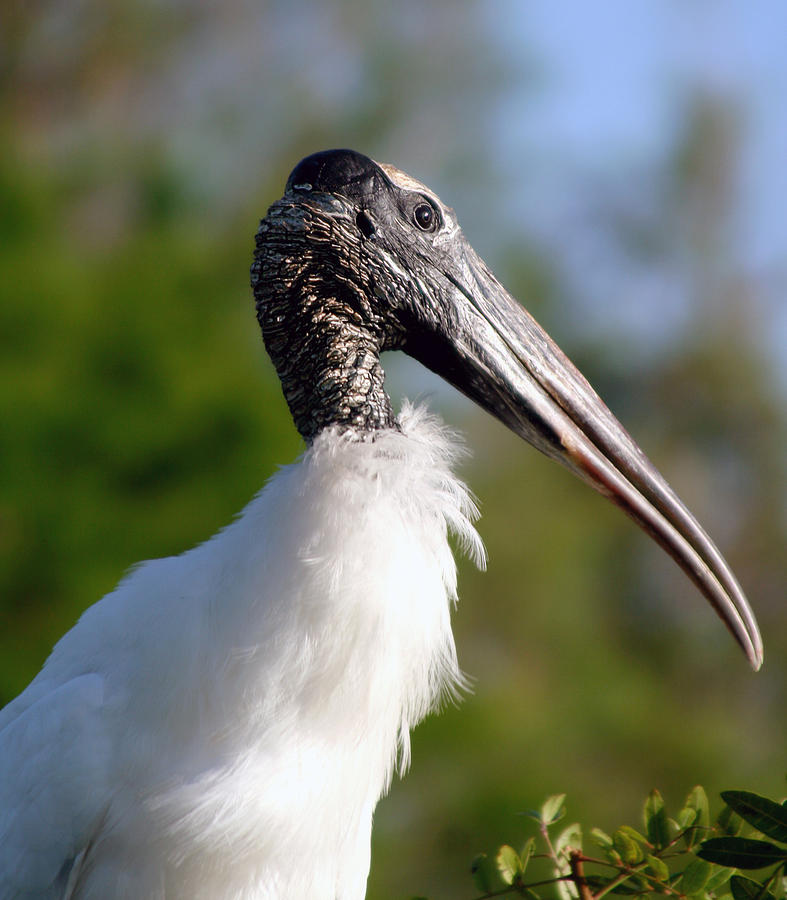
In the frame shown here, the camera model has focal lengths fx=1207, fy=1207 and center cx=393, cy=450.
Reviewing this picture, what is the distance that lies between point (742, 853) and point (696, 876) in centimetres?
17

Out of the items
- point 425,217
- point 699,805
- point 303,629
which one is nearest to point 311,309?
point 425,217

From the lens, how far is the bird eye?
2.54 meters

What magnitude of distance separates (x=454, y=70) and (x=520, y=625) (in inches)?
321

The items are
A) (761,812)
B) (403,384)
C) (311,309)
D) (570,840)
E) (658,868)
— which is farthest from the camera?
(403,384)

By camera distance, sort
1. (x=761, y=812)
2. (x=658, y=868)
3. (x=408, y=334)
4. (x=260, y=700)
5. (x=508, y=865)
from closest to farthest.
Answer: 1. (x=761, y=812)
2. (x=658, y=868)
3. (x=508, y=865)
4. (x=260, y=700)
5. (x=408, y=334)

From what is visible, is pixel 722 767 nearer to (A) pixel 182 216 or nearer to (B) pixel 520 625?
(B) pixel 520 625

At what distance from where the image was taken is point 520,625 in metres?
17.9

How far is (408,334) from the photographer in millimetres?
2551

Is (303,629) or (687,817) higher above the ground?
(303,629)

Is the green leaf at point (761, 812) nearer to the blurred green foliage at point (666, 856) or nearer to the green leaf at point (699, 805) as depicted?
the blurred green foliage at point (666, 856)

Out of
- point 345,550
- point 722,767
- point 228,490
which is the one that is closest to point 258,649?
point 345,550

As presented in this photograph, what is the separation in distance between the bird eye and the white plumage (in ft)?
1.70

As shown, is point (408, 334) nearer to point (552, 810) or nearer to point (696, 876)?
point (552, 810)

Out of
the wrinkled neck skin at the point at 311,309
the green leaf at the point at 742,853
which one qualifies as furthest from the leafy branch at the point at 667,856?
the wrinkled neck skin at the point at 311,309
